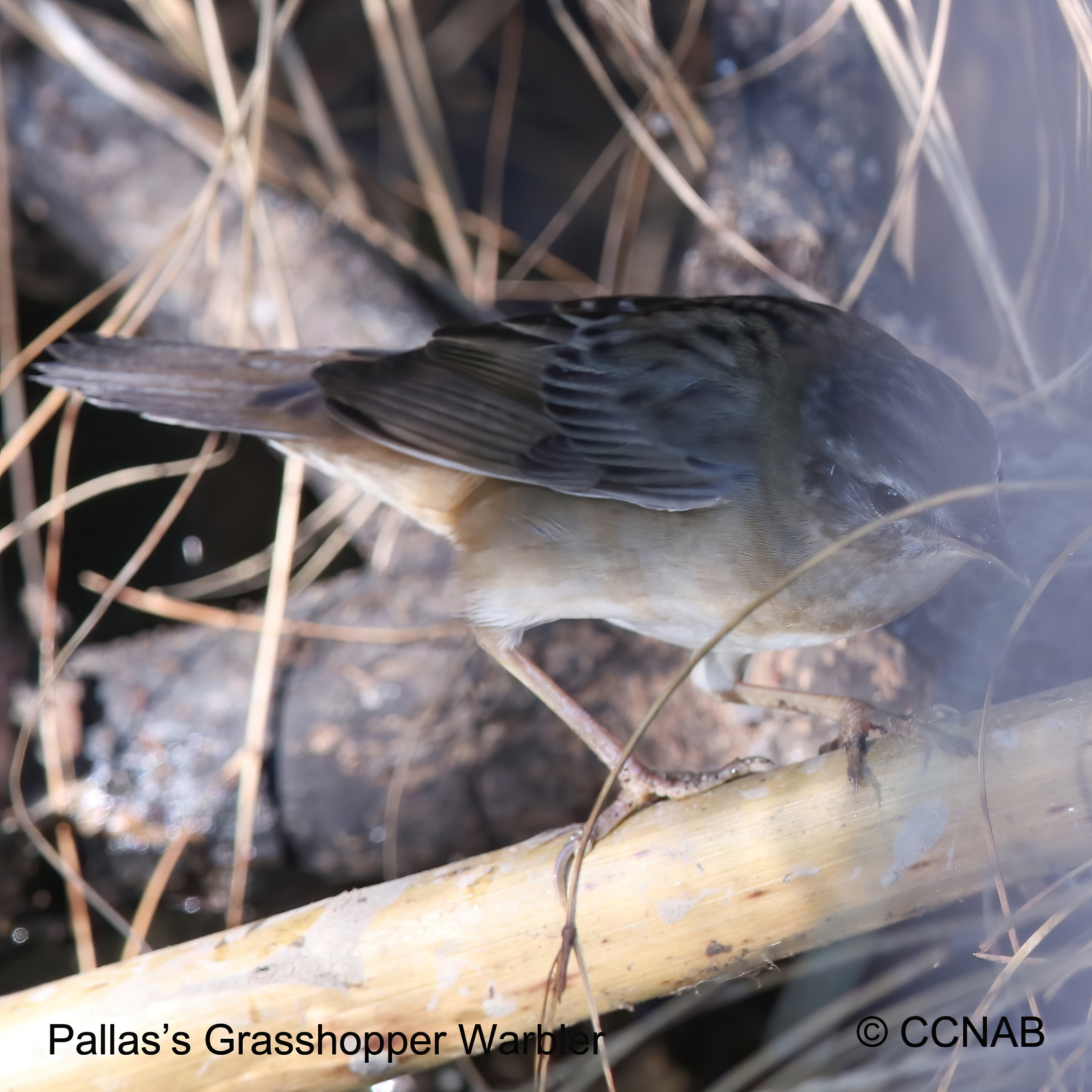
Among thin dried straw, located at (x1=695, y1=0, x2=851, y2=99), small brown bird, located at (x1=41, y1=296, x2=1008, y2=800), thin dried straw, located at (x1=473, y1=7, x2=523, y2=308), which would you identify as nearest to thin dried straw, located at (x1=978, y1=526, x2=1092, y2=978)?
small brown bird, located at (x1=41, y1=296, x2=1008, y2=800)

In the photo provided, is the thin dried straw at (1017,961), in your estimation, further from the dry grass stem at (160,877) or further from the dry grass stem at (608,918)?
the dry grass stem at (160,877)

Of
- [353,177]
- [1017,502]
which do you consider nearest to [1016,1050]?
[1017,502]

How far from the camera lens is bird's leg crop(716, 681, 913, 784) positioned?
72.1 inches

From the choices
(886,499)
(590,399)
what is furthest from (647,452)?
(886,499)

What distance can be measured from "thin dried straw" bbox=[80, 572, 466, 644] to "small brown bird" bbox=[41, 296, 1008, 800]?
2.03ft

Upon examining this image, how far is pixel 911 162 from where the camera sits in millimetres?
2287

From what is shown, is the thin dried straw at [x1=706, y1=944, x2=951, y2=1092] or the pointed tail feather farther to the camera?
the pointed tail feather

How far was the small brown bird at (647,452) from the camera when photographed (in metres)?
1.90

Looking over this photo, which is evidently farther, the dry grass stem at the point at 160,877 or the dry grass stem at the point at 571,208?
the dry grass stem at the point at 571,208

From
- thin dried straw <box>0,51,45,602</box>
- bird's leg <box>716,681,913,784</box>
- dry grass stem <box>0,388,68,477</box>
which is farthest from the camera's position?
thin dried straw <box>0,51,45,602</box>

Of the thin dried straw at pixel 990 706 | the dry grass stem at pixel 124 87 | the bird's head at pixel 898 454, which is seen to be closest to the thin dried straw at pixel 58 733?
the dry grass stem at pixel 124 87

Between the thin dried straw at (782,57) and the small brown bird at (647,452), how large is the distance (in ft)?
3.60

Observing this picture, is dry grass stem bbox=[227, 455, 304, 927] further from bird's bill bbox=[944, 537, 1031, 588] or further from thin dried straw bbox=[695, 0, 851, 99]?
bird's bill bbox=[944, 537, 1031, 588]

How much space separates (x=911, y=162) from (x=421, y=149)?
2.16 m
